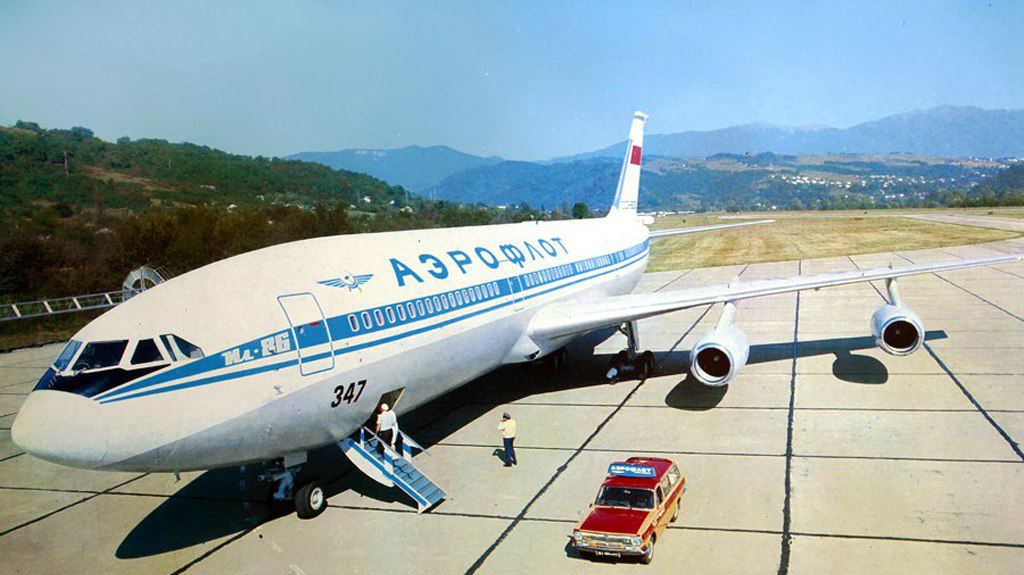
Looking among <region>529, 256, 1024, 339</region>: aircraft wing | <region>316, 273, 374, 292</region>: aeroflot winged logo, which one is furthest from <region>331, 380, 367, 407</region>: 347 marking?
<region>529, 256, 1024, 339</region>: aircraft wing

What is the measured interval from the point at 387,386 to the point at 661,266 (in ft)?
139

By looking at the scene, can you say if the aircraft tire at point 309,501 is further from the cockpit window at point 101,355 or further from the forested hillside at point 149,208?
the forested hillside at point 149,208

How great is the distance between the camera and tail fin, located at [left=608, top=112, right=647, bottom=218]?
29016 millimetres

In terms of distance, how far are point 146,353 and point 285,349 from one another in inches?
72.4

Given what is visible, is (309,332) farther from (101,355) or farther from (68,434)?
(68,434)

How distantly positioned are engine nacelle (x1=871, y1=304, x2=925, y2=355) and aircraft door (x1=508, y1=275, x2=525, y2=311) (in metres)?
9.01

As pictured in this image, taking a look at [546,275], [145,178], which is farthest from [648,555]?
[145,178]

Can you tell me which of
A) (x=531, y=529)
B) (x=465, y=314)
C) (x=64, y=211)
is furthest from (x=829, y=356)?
(x=64, y=211)

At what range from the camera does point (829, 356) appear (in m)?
21.2

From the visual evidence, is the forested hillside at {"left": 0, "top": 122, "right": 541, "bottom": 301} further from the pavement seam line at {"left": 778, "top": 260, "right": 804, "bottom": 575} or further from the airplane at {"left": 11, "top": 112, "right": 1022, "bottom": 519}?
the pavement seam line at {"left": 778, "top": 260, "right": 804, "bottom": 575}

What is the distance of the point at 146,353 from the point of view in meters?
9.64

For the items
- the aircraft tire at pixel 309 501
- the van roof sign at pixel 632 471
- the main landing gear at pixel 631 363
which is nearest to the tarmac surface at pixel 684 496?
the aircraft tire at pixel 309 501

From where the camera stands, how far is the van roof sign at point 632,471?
10656 millimetres

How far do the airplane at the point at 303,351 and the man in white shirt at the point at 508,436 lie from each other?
5.18ft
